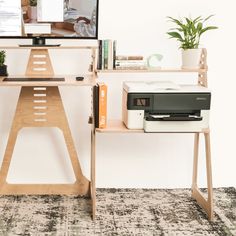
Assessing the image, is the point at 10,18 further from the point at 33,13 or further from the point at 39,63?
the point at 39,63

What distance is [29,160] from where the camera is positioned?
3.56m

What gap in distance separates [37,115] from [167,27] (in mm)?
1203

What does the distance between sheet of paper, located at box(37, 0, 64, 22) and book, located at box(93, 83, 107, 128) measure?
1.89 ft

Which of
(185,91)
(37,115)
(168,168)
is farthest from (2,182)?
(185,91)

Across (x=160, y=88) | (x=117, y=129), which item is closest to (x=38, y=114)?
(x=117, y=129)

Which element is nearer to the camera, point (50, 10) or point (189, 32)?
point (50, 10)

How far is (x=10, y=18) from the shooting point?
121 inches

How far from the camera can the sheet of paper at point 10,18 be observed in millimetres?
3059

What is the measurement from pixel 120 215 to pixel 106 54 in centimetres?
112

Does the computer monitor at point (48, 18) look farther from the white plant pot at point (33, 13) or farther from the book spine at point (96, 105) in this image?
the book spine at point (96, 105)

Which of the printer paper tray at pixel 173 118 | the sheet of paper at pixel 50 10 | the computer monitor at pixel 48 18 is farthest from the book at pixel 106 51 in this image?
the printer paper tray at pixel 173 118

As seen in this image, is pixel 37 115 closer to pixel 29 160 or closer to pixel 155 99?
pixel 29 160

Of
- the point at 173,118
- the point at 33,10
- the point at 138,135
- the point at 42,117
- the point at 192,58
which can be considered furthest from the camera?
the point at 138,135

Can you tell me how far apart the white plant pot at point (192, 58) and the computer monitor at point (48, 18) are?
0.67 meters
